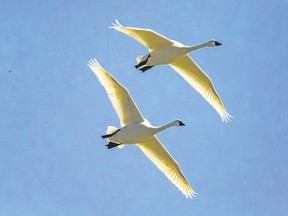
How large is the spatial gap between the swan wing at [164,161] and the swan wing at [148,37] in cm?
332

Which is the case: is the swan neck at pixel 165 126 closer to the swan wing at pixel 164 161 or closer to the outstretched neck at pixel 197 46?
the swan wing at pixel 164 161

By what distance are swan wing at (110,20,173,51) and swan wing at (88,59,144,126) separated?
67.8 inches

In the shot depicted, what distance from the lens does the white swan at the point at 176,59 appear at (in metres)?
32.5

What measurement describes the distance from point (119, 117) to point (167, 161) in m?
2.18

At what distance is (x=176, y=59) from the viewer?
32844 millimetres

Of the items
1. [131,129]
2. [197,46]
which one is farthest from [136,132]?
[197,46]

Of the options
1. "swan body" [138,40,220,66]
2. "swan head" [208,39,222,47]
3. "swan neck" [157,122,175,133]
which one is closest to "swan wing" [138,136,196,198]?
"swan neck" [157,122,175,133]

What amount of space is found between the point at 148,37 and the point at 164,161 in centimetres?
412

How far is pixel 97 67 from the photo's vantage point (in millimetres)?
31391

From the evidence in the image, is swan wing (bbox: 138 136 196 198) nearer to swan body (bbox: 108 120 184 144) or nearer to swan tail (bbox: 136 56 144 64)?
swan body (bbox: 108 120 184 144)

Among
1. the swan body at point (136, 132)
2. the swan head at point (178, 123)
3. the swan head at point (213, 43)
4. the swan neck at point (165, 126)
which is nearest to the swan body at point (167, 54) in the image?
the swan head at point (213, 43)

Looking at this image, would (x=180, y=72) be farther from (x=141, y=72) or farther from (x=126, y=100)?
(x=126, y=100)

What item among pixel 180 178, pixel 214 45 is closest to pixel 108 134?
pixel 180 178

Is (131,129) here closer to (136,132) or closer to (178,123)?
(136,132)
